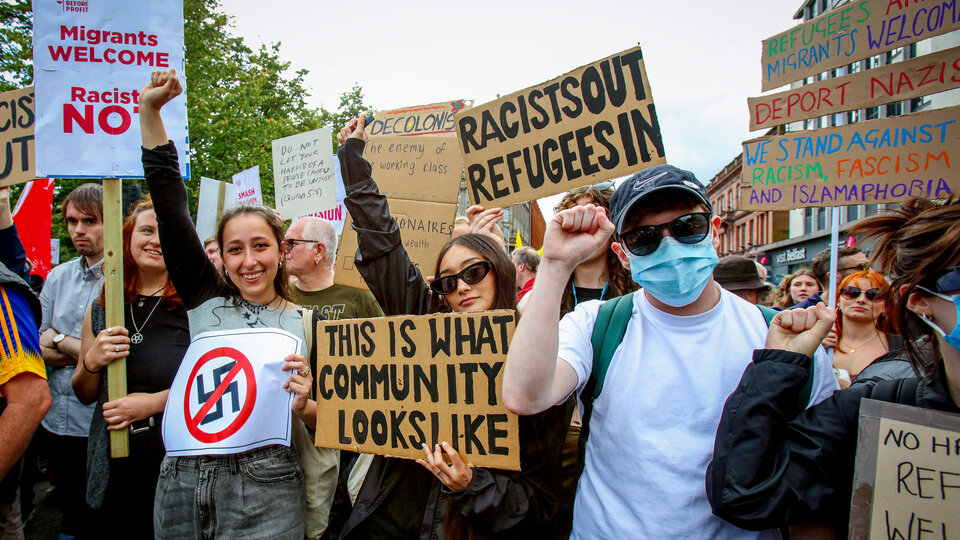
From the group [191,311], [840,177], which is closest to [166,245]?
[191,311]

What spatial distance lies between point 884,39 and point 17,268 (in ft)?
16.5

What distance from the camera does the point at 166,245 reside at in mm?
2303

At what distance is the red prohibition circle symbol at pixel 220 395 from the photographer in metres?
2.11

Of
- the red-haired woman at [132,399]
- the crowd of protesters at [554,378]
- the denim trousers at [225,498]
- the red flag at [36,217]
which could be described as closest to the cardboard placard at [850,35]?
the crowd of protesters at [554,378]

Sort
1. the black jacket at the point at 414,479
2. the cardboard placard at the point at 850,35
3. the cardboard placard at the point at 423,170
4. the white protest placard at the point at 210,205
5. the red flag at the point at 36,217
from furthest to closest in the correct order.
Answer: the white protest placard at the point at 210,205 < the red flag at the point at 36,217 < the cardboard placard at the point at 423,170 < the cardboard placard at the point at 850,35 < the black jacket at the point at 414,479

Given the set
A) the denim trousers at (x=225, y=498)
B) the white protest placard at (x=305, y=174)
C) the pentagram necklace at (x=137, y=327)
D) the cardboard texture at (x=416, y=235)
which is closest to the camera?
the denim trousers at (x=225, y=498)

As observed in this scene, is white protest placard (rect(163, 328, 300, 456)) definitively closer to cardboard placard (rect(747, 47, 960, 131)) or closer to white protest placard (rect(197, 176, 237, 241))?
cardboard placard (rect(747, 47, 960, 131))

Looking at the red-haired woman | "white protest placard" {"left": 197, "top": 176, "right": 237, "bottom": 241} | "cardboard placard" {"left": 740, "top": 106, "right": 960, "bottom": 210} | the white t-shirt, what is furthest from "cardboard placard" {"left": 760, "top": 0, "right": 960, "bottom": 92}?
"white protest placard" {"left": 197, "top": 176, "right": 237, "bottom": 241}

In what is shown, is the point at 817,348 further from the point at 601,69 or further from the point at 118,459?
the point at 118,459

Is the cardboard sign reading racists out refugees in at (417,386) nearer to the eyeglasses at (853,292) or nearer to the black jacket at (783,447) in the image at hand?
the black jacket at (783,447)

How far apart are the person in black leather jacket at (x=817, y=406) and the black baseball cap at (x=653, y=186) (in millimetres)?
462

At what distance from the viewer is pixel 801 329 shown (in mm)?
1474

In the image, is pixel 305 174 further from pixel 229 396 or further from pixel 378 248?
pixel 229 396

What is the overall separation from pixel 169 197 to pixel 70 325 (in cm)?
223
